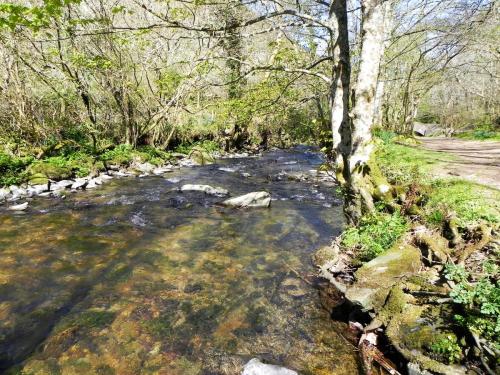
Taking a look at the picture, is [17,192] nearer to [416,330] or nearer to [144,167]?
[144,167]

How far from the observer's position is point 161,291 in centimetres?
527

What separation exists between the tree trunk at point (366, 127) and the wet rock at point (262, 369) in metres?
3.33

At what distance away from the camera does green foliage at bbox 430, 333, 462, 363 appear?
303cm

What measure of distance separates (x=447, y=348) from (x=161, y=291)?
382 cm

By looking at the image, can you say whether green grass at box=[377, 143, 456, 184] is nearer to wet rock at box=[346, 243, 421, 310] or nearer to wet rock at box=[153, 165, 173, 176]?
wet rock at box=[346, 243, 421, 310]

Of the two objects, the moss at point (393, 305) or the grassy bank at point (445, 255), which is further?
the moss at point (393, 305)

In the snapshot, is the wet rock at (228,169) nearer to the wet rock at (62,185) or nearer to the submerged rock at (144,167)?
the submerged rock at (144,167)

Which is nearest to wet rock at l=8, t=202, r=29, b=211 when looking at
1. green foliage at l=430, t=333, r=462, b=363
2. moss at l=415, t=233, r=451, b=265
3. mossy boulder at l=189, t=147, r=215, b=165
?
moss at l=415, t=233, r=451, b=265

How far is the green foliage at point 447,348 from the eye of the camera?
9.95 feet

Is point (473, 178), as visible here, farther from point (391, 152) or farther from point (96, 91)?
point (96, 91)

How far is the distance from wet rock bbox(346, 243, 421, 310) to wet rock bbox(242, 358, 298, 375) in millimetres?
1245

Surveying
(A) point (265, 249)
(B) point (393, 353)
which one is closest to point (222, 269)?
(A) point (265, 249)

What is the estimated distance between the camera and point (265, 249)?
697 cm

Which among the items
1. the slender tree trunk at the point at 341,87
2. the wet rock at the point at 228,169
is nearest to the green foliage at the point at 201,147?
the wet rock at the point at 228,169
